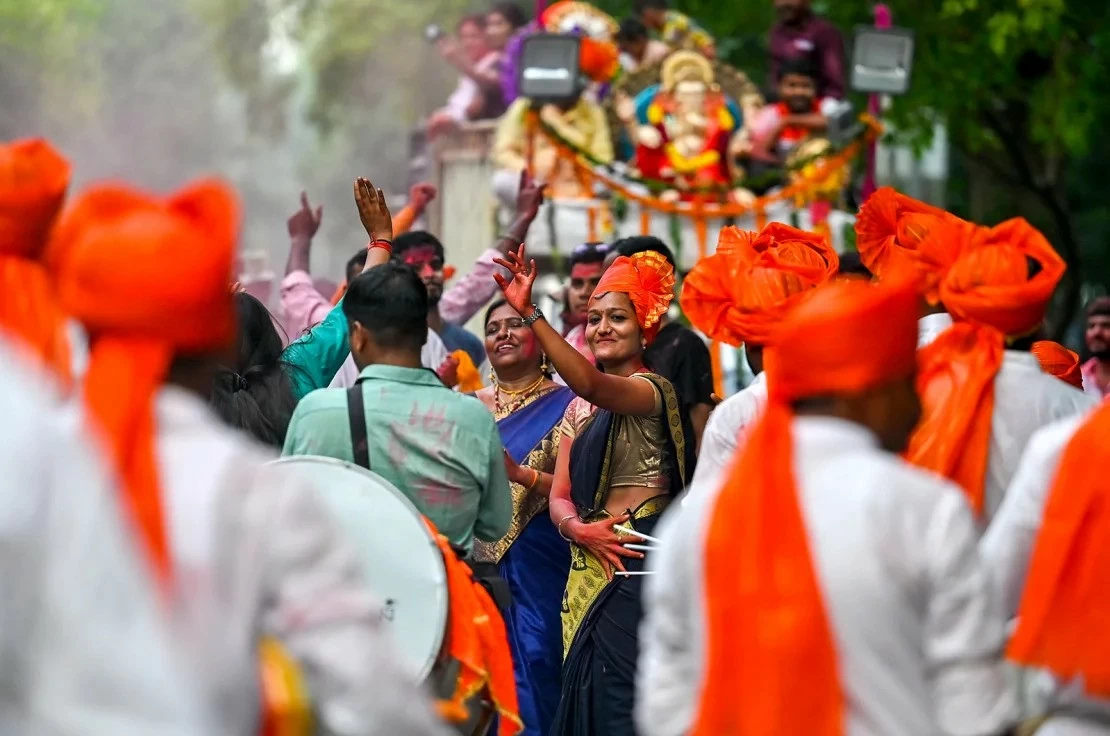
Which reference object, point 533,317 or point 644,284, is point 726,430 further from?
point 644,284

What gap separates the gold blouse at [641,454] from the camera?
7.22 m

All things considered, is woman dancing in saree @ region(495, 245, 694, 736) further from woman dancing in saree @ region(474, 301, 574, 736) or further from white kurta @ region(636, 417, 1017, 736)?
white kurta @ region(636, 417, 1017, 736)

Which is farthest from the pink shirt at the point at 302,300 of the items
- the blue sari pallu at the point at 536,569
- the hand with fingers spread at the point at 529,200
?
the blue sari pallu at the point at 536,569

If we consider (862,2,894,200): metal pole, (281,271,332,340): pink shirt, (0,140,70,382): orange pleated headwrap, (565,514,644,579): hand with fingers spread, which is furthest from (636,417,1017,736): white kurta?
(862,2,894,200): metal pole

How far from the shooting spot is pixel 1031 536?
15.1 ft

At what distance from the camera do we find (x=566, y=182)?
15.1m

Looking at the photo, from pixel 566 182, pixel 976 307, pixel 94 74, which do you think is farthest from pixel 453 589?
pixel 94 74

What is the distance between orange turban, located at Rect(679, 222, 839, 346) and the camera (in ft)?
21.3

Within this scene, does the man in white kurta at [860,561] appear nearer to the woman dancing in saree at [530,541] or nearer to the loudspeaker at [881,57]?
the woman dancing in saree at [530,541]

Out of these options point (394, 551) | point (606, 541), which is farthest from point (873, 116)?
point (394, 551)

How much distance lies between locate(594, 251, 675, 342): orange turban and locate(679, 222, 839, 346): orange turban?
600 mm

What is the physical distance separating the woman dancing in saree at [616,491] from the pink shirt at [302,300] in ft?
5.53

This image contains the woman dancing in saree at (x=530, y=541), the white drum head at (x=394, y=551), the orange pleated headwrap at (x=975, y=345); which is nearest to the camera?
the white drum head at (x=394, y=551)

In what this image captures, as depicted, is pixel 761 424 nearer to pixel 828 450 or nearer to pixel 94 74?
pixel 828 450
